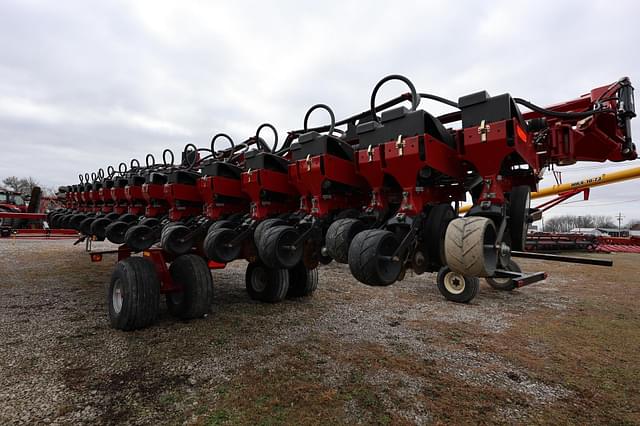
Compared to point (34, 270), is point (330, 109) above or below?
above

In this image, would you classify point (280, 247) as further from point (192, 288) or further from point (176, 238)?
point (192, 288)

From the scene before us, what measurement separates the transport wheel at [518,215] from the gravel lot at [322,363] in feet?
4.62

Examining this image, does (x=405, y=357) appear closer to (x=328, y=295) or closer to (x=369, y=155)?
(x=369, y=155)

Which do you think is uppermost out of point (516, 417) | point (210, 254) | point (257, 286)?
point (210, 254)

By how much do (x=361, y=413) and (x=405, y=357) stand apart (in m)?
1.28

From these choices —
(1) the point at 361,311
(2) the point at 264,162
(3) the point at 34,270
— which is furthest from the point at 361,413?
(3) the point at 34,270

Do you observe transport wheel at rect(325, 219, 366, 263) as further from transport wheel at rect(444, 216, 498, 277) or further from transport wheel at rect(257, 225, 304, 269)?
transport wheel at rect(444, 216, 498, 277)

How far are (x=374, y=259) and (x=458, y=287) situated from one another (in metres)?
5.07

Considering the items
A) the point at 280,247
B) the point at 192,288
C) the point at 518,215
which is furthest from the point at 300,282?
the point at 518,215

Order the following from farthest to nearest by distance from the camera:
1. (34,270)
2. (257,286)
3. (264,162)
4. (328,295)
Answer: (34,270) < (328,295) < (257,286) < (264,162)

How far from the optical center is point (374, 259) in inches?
91.0

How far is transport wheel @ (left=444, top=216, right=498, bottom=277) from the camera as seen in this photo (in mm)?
2062

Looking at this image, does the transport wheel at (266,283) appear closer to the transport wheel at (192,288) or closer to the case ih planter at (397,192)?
the transport wheel at (192,288)

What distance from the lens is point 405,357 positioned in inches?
154
